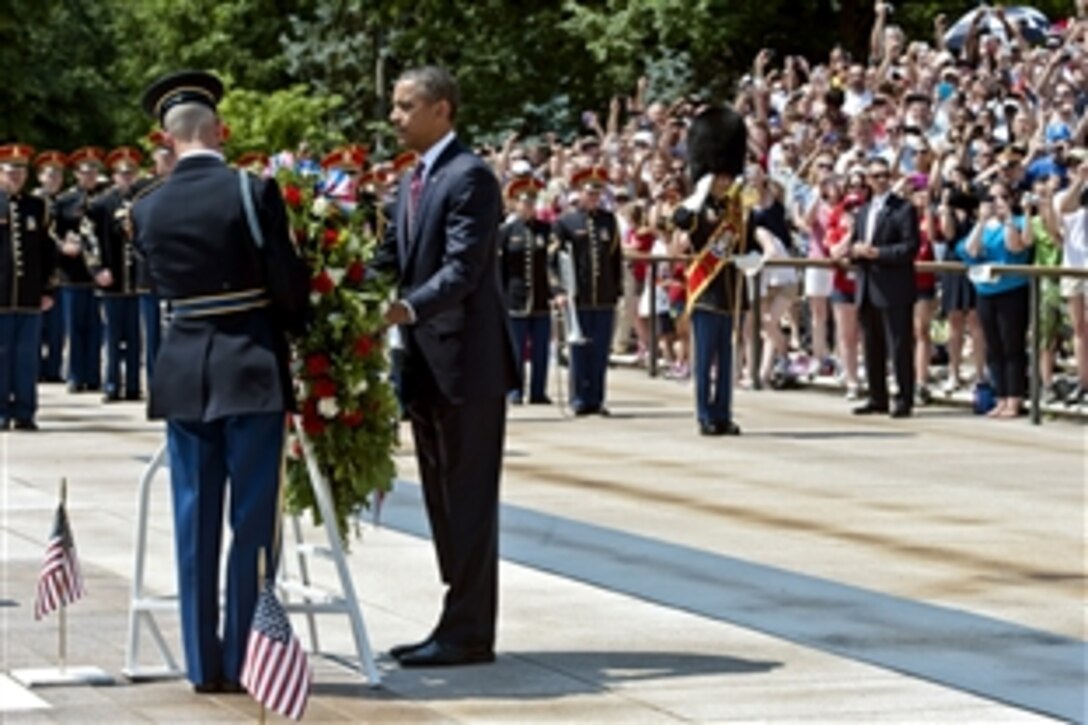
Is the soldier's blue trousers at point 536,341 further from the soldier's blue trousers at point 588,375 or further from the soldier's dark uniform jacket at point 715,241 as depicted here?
the soldier's dark uniform jacket at point 715,241

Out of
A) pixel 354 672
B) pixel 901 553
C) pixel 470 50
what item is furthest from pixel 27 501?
pixel 470 50

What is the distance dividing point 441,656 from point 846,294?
13490mm

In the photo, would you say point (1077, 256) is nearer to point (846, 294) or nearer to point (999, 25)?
point (846, 294)

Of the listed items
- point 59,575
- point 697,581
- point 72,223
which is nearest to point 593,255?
point 72,223

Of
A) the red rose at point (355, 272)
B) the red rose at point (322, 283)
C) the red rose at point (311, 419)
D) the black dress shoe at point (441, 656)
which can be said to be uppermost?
the red rose at point (355, 272)

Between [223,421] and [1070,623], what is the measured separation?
147 inches

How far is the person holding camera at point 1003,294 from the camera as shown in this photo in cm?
2170

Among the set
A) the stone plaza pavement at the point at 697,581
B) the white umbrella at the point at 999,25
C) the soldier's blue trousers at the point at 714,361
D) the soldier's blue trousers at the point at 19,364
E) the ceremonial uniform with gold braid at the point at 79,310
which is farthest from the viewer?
the white umbrella at the point at 999,25

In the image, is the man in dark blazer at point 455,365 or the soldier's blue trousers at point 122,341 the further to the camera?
the soldier's blue trousers at point 122,341

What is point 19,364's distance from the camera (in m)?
22.5

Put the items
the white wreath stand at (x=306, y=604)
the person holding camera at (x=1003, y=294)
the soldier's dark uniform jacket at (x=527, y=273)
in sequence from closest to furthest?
1. the white wreath stand at (x=306, y=604)
2. the person holding camera at (x=1003, y=294)
3. the soldier's dark uniform jacket at (x=527, y=273)

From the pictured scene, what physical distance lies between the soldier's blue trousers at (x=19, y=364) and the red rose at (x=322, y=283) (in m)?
12.3

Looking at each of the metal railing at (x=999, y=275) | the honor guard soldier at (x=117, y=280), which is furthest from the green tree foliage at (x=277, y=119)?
the honor guard soldier at (x=117, y=280)

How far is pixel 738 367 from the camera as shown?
26.1m
